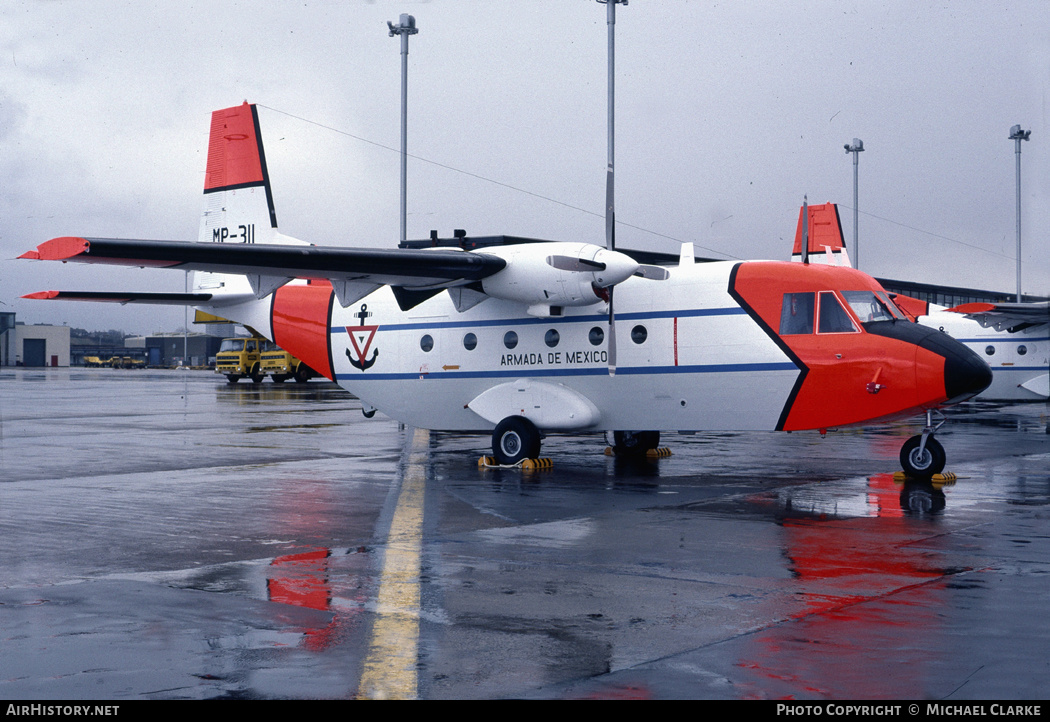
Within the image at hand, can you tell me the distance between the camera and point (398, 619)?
6.62 metres

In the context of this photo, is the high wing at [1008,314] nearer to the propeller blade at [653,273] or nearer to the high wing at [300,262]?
the propeller blade at [653,273]

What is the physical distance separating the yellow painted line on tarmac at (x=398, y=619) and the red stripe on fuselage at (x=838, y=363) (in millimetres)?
6352

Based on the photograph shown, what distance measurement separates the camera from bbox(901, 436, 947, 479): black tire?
48.5 feet

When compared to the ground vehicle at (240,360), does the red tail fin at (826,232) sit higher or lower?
higher

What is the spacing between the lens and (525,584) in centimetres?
774

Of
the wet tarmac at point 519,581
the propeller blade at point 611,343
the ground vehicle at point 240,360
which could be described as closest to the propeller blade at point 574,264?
the propeller blade at point 611,343

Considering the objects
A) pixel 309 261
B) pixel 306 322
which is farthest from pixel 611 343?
pixel 306 322

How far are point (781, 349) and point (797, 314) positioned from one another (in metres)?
0.59

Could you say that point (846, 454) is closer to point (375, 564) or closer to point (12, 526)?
point (375, 564)

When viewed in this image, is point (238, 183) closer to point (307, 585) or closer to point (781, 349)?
point (781, 349)

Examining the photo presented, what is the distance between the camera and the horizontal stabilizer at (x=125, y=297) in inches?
695

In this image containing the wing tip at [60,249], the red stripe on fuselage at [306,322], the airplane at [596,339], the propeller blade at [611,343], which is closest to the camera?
the wing tip at [60,249]
